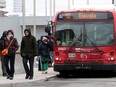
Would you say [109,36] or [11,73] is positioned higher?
[109,36]

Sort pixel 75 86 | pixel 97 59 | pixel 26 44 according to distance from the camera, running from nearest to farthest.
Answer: pixel 75 86
pixel 26 44
pixel 97 59

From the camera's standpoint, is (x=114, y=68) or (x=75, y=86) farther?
(x=114, y=68)

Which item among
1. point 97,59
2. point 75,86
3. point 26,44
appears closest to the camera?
point 75,86

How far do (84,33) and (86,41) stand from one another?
0.35 meters

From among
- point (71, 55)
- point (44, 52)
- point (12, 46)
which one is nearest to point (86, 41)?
point (71, 55)

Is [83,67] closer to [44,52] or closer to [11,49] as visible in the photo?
[44,52]

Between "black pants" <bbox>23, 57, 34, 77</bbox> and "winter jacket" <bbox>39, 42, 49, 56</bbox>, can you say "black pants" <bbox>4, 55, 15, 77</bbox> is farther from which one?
"winter jacket" <bbox>39, 42, 49, 56</bbox>

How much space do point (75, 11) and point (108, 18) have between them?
1509 mm

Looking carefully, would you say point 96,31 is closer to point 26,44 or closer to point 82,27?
point 82,27

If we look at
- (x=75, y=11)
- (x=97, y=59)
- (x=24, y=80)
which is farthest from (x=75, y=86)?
(x=75, y=11)

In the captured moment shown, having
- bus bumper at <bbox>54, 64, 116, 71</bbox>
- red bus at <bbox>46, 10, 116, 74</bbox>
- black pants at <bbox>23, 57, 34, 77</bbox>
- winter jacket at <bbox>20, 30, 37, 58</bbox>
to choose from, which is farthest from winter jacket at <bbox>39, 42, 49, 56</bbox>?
winter jacket at <bbox>20, 30, 37, 58</bbox>

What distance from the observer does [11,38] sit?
58.4 ft

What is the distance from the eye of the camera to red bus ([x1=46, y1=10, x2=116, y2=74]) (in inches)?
775

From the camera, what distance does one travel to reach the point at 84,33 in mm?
19984
